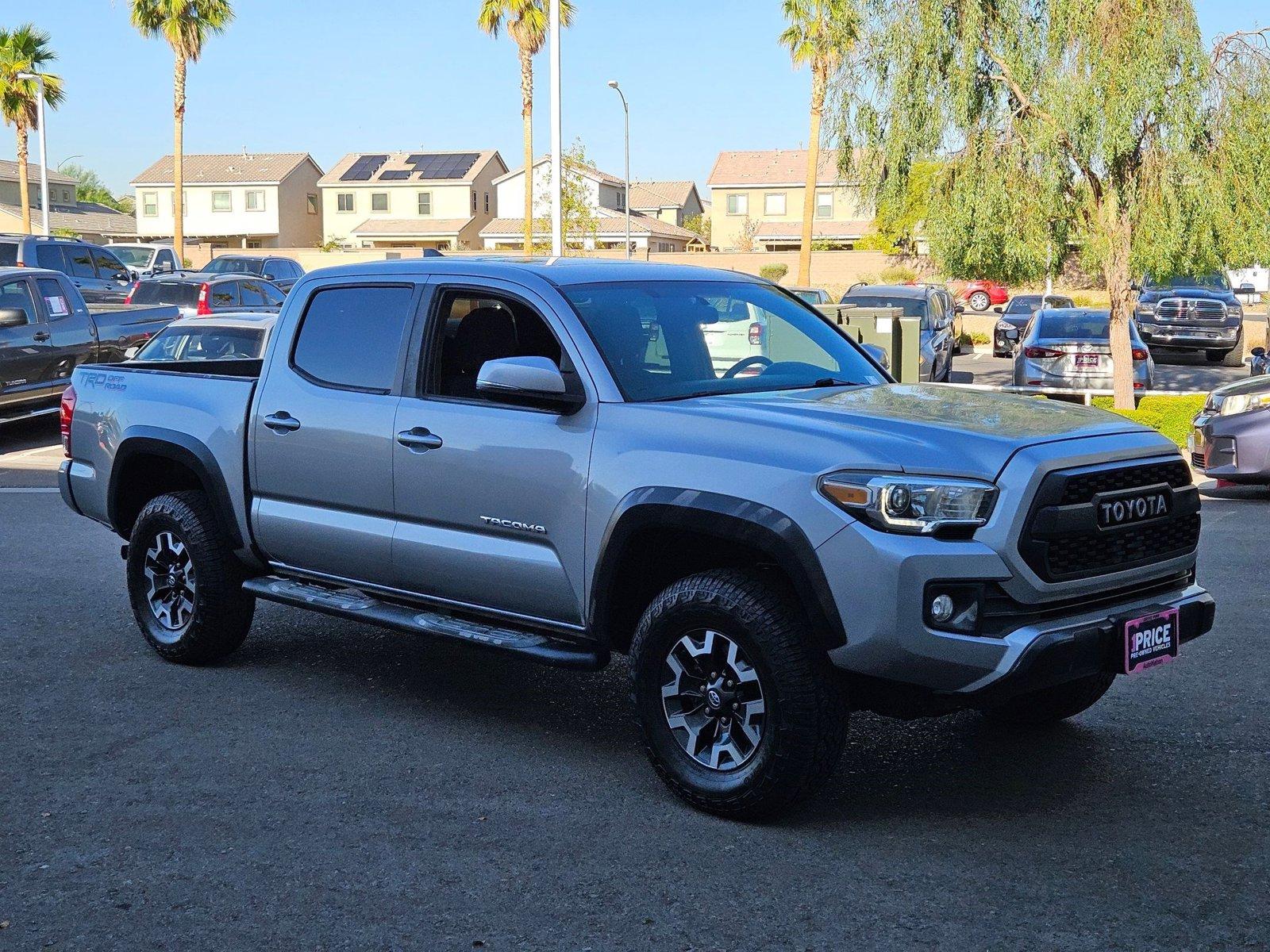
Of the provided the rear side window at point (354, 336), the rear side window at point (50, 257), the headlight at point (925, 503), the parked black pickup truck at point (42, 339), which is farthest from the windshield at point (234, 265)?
the headlight at point (925, 503)

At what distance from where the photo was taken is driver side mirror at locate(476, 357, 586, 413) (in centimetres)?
524

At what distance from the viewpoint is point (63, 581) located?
9000mm

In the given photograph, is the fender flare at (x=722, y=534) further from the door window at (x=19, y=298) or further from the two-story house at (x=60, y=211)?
the two-story house at (x=60, y=211)

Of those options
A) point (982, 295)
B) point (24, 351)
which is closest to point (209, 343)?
point (24, 351)

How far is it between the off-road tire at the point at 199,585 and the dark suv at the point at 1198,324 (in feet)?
85.4

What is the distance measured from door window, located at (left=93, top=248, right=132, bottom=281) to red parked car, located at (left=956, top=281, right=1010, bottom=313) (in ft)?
105

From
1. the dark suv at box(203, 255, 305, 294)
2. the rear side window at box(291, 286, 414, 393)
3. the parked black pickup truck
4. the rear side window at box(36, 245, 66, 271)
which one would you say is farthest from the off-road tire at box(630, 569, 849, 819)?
the dark suv at box(203, 255, 305, 294)

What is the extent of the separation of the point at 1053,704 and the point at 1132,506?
1.32 metres

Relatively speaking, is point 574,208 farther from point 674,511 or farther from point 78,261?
point 674,511

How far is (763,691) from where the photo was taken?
4770mm

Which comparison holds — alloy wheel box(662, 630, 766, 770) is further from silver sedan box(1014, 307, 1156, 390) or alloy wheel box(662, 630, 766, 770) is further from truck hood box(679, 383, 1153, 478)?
silver sedan box(1014, 307, 1156, 390)

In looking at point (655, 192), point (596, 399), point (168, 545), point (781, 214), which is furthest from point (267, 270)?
point (655, 192)

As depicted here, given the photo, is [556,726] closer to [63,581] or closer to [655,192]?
[63,581]

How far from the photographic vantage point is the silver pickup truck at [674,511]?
14.9 feet
